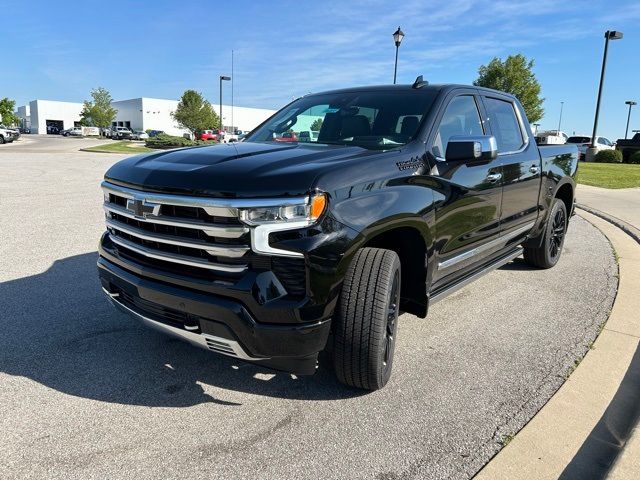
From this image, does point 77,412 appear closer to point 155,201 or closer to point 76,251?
point 155,201

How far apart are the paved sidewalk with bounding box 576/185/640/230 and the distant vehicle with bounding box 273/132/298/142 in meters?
7.29

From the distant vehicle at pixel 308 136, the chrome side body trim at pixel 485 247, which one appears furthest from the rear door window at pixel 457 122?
the distant vehicle at pixel 308 136

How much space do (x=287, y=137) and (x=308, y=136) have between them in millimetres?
173

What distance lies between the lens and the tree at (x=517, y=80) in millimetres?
37000

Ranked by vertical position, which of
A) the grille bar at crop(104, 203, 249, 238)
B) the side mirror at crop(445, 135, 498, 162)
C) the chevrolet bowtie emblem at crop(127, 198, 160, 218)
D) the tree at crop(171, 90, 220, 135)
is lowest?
the grille bar at crop(104, 203, 249, 238)

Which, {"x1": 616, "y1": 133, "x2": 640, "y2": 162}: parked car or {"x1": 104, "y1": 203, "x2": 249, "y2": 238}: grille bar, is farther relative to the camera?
{"x1": 616, "y1": 133, "x2": 640, "y2": 162}: parked car

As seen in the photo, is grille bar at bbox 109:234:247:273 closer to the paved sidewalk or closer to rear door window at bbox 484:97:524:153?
rear door window at bbox 484:97:524:153

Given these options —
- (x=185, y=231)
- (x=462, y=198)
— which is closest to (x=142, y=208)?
(x=185, y=231)

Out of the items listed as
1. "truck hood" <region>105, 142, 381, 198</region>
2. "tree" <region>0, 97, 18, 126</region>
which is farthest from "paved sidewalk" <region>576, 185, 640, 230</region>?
"tree" <region>0, 97, 18, 126</region>

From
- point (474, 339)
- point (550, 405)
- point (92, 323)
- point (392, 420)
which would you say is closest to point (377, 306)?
point (392, 420)

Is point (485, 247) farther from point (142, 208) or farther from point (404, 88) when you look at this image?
point (142, 208)

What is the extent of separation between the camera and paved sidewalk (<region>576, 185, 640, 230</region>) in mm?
9766

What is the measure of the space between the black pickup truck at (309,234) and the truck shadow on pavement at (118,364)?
0.46 m

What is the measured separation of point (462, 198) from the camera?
3.42 metres
